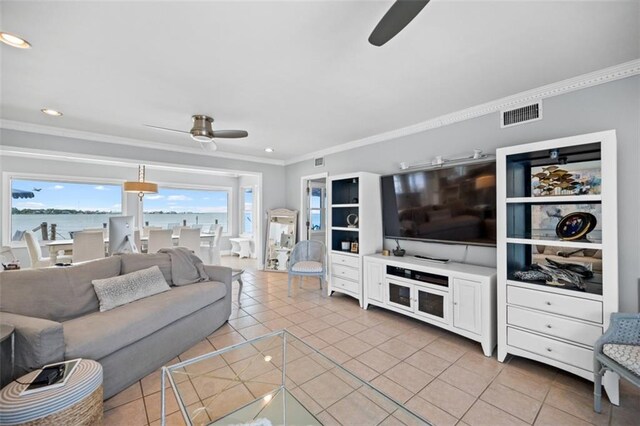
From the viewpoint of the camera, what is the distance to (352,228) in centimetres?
409

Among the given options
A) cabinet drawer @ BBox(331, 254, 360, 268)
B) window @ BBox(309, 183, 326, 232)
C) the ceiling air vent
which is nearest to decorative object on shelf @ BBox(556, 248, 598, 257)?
the ceiling air vent

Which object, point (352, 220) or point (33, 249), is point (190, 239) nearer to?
point (33, 249)

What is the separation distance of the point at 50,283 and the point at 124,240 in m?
2.21

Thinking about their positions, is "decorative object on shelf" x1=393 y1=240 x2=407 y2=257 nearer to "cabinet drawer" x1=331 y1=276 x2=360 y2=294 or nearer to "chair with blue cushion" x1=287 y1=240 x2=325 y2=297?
"cabinet drawer" x1=331 y1=276 x2=360 y2=294

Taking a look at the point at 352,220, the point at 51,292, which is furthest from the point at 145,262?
the point at 352,220

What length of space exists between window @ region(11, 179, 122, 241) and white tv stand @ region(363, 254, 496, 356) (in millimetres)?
6425

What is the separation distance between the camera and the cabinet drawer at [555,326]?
2002mm

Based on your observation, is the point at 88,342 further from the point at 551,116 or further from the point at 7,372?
the point at 551,116

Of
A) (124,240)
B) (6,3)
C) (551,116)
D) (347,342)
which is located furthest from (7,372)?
(551,116)

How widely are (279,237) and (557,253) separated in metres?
4.79

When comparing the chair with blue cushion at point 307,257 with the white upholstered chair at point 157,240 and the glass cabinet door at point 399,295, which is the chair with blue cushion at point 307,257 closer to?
the glass cabinet door at point 399,295

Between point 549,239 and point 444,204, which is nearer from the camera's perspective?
point 549,239

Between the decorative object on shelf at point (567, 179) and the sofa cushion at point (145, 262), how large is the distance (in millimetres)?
3879

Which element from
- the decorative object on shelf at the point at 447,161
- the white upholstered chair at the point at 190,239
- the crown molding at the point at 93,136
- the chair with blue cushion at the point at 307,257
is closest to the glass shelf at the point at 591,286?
the decorative object on shelf at the point at 447,161
